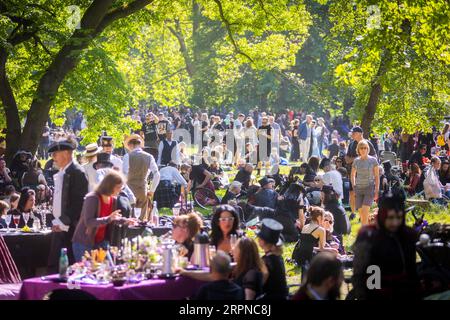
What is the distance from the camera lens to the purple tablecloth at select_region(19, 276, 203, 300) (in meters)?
9.53

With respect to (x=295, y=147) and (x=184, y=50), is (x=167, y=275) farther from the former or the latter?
(x=184, y=50)

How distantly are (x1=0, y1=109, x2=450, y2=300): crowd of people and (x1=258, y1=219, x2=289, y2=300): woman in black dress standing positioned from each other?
0.04ft

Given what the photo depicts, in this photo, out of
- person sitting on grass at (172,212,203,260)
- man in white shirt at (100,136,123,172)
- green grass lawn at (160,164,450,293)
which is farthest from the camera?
man in white shirt at (100,136,123,172)

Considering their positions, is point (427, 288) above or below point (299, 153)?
below

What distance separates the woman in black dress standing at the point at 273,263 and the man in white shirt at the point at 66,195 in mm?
2819

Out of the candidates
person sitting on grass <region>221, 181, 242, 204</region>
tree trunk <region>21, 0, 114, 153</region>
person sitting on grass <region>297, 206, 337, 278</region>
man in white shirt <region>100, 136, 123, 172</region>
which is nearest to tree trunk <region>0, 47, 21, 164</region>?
tree trunk <region>21, 0, 114, 153</region>

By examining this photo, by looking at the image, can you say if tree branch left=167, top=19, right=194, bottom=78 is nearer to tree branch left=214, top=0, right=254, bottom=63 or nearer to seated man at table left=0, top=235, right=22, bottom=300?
tree branch left=214, top=0, right=254, bottom=63

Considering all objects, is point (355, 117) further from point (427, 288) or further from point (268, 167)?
point (427, 288)

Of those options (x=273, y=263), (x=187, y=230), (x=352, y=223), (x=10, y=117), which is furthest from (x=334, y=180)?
(x=273, y=263)

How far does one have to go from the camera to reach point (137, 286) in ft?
31.8

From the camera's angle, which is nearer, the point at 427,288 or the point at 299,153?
the point at 427,288

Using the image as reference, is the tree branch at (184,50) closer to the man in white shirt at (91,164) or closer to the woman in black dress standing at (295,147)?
the woman in black dress standing at (295,147)
